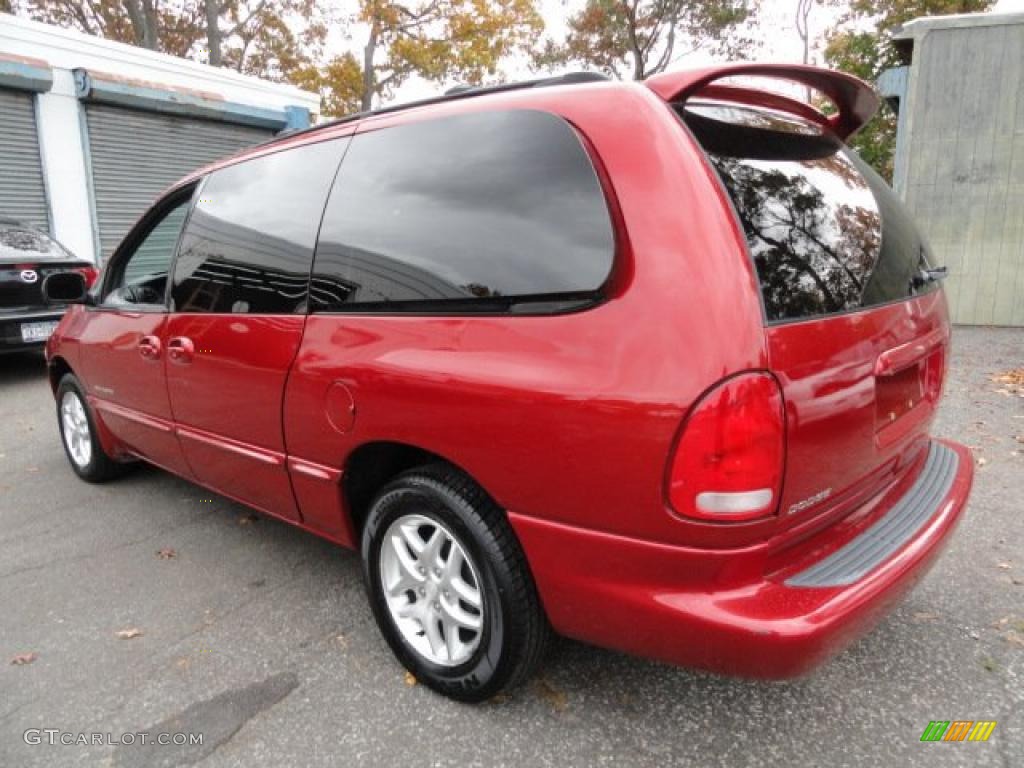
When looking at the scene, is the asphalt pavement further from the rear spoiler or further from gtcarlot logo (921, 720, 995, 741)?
the rear spoiler

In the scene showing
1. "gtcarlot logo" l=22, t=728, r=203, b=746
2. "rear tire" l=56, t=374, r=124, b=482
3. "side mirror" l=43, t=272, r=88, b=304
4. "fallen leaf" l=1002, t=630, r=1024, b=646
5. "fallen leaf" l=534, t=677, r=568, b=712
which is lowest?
"gtcarlot logo" l=22, t=728, r=203, b=746

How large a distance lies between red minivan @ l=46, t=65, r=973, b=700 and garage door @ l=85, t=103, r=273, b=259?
1117cm

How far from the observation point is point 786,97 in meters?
2.28

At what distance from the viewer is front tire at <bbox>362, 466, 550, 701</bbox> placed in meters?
1.95

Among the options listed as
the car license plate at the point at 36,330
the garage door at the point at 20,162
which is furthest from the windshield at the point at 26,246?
the garage door at the point at 20,162

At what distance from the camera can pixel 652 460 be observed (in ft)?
5.24

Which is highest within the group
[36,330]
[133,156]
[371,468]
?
[133,156]

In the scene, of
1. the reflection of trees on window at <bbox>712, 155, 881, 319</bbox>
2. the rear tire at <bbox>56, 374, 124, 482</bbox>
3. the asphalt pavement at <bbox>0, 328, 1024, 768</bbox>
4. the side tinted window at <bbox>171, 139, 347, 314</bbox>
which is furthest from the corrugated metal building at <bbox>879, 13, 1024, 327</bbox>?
the rear tire at <bbox>56, 374, 124, 482</bbox>

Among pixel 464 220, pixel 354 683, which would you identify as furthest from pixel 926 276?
pixel 354 683

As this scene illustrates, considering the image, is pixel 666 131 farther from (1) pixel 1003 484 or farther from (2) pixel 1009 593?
(1) pixel 1003 484

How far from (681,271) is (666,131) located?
38 cm

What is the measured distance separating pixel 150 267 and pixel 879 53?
13384mm

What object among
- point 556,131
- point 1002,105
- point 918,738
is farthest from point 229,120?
point 918,738

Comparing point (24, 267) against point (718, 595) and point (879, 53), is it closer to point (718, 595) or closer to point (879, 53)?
point (718, 595)
